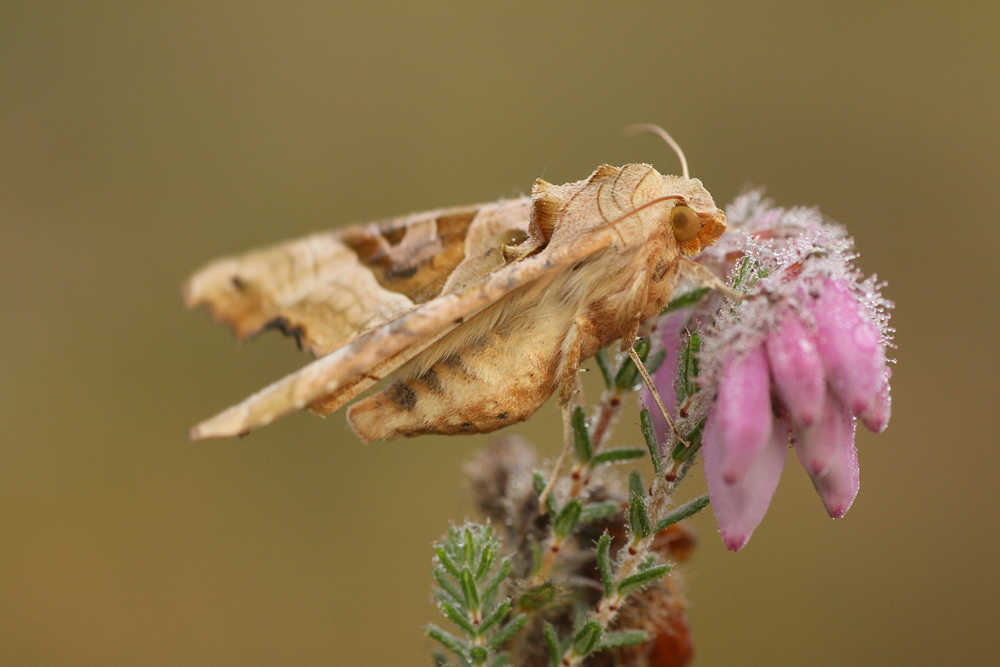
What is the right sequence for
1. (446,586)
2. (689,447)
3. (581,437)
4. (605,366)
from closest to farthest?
(689,447) → (446,586) → (581,437) → (605,366)

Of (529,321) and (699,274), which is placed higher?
(699,274)

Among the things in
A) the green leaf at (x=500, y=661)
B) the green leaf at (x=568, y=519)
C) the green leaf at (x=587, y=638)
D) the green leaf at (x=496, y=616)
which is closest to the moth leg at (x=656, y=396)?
the green leaf at (x=568, y=519)

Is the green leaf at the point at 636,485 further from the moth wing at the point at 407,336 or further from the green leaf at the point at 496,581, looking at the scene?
the moth wing at the point at 407,336

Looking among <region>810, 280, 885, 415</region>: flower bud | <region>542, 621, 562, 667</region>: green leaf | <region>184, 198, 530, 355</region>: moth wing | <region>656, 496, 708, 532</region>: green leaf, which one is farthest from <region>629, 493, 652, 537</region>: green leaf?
<region>184, 198, 530, 355</region>: moth wing

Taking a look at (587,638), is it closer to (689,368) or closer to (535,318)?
(689,368)

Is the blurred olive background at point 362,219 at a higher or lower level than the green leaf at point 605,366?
higher

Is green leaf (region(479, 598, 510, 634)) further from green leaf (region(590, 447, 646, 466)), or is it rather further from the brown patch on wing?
the brown patch on wing

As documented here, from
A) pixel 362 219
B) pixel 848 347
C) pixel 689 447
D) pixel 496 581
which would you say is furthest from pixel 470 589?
pixel 362 219
